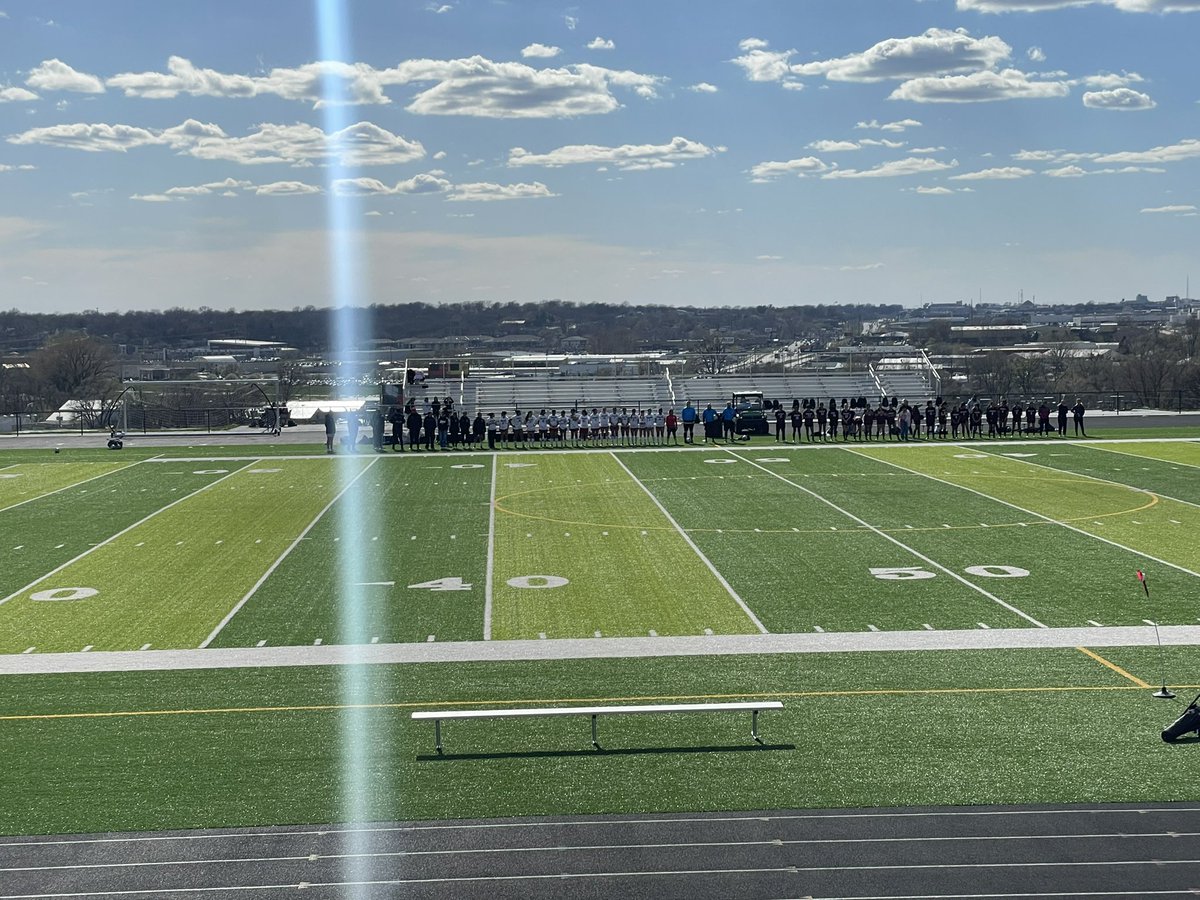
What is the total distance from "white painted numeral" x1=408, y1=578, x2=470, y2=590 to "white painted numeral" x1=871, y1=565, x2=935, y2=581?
21.8ft

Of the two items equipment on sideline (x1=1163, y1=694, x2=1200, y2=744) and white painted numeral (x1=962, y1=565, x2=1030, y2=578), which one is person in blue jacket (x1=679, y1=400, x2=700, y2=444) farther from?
equipment on sideline (x1=1163, y1=694, x2=1200, y2=744)

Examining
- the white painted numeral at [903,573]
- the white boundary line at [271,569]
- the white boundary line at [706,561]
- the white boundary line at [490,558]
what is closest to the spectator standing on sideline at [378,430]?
the white boundary line at [271,569]

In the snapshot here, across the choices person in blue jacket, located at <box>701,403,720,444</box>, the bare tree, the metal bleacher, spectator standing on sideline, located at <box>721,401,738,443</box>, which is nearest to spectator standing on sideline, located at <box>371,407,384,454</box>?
person in blue jacket, located at <box>701,403,720,444</box>

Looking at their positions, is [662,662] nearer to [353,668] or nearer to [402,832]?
[353,668]

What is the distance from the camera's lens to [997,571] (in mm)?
23438

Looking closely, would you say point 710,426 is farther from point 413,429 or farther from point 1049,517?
point 1049,517

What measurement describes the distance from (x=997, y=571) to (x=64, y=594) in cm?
1493

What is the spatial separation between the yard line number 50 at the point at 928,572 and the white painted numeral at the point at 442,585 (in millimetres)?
6680

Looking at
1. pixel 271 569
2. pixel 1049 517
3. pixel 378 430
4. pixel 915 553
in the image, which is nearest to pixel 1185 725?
pixel 915 553

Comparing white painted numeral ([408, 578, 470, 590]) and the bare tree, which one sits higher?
the bare tree

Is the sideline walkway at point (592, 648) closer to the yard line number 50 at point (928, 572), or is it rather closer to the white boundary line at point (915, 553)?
the white boundary line at point (915, 553)

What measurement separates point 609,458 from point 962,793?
29.1 metres

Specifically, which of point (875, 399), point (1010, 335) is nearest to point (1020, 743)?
point (875, 399)

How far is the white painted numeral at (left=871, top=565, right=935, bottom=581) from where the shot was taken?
2294 centimetres
